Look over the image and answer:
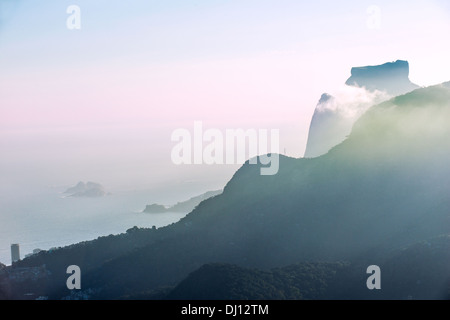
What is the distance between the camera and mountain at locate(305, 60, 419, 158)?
6737 inches

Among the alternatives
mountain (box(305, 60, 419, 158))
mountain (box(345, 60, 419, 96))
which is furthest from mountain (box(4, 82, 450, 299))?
mountain (box(345, 60, 419, 96))

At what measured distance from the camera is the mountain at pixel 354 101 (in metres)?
171

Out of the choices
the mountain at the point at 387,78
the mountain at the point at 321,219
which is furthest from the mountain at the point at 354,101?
the mountain at the point at 321,219

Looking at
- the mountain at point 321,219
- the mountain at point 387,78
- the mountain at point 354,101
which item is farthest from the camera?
the mountain at point 387,78

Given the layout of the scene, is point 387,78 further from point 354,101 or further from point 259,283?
point 259,283

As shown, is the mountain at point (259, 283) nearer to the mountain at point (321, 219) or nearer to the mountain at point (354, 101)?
the mountain at point (321, 219)

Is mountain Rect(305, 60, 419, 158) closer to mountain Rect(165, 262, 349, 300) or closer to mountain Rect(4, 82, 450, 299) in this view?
mountain Rect(4, 82, 450, 299)

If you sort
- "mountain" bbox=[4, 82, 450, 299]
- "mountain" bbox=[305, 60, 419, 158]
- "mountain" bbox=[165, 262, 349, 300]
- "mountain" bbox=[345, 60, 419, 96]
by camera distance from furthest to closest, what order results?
"mountain" bbox=[345, 60, 419, 96]
"mountain" bbox=[305, 60, 419, 158]
"mountain" bbox=[4, 82, 450, 299]
"mountain" bbox=[165, 262, 349, 300]

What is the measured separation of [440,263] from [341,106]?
125 metres

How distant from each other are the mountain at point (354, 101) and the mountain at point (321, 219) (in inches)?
2877

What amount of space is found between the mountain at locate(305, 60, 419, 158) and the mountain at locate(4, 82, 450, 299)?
7307 centimetres

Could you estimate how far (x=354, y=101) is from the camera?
17500 centimetres

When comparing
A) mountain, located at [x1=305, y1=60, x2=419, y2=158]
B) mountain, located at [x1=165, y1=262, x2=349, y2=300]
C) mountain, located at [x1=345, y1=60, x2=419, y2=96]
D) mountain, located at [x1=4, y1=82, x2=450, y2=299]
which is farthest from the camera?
mountain, located at [x1=345, y1=60, x2=419, y2=96]

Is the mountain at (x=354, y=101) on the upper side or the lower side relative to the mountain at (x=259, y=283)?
upper
